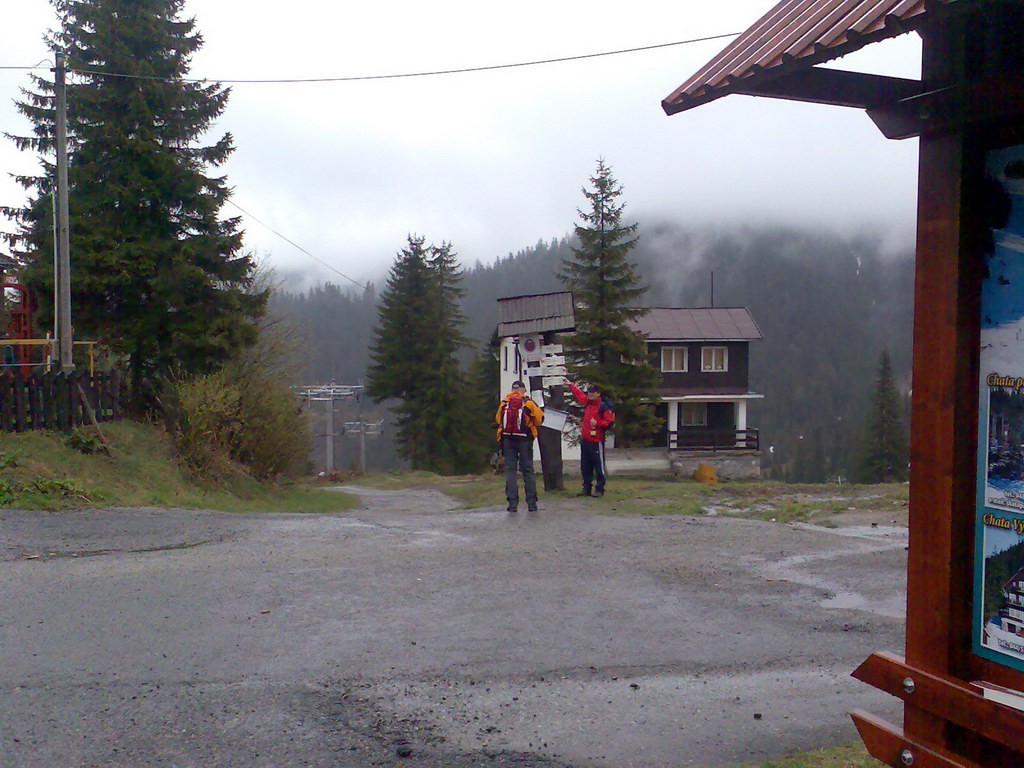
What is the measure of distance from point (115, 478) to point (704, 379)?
40683 millimetres

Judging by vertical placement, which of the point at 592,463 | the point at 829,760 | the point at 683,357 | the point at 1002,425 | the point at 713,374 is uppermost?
the point at 683,357

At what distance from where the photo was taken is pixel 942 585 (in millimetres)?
3506

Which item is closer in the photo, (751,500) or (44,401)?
(751,500)

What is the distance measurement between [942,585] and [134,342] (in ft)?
76.4

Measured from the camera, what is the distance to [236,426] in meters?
22.5

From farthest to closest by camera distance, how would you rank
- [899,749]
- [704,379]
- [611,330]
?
[704,379] < [611,330] < [899,749]

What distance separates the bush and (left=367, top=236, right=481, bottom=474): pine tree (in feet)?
83.4

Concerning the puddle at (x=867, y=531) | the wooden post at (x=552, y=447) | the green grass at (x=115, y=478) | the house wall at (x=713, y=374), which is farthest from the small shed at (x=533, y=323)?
the house wall at (x=713, y=374)

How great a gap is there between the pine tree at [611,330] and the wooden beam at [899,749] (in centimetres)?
3137

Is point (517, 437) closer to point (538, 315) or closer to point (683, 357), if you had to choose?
point (538, 315)

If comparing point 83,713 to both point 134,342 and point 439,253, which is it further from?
point 439,253

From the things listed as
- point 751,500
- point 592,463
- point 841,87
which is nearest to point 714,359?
point 751,500

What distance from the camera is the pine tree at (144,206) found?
23.5 metres

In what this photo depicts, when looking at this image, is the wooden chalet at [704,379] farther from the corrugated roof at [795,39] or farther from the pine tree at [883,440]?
the corrugated roof at [795,39]
